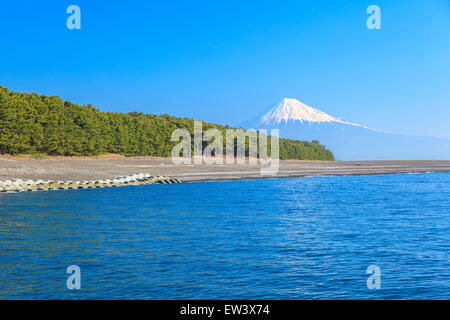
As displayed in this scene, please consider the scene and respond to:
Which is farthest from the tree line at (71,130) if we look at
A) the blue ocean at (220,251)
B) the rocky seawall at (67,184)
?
the blue ocean at (220,251)

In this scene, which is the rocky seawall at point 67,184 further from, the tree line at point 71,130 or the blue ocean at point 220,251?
Answer: the tree line at point 71,130

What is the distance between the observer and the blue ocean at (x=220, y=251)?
15.4 m

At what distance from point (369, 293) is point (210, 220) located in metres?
17.4

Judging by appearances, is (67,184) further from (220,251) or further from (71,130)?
(71,130)

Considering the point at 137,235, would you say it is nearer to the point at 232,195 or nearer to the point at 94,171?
the point at 232,195

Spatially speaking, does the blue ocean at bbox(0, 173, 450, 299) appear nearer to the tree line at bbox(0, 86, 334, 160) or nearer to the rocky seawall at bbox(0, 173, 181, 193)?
the rocky seawall at bbox(0, 173, 181, 193)

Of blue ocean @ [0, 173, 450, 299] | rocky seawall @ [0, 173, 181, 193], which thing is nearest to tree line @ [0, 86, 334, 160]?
rocky seawall @ [0, 173, 181, 193]

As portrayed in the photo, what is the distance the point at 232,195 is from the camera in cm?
5203

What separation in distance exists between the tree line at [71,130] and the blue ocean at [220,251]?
46743mm

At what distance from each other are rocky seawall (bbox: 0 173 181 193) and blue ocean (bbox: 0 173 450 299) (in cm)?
1327

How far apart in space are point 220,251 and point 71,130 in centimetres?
7877
